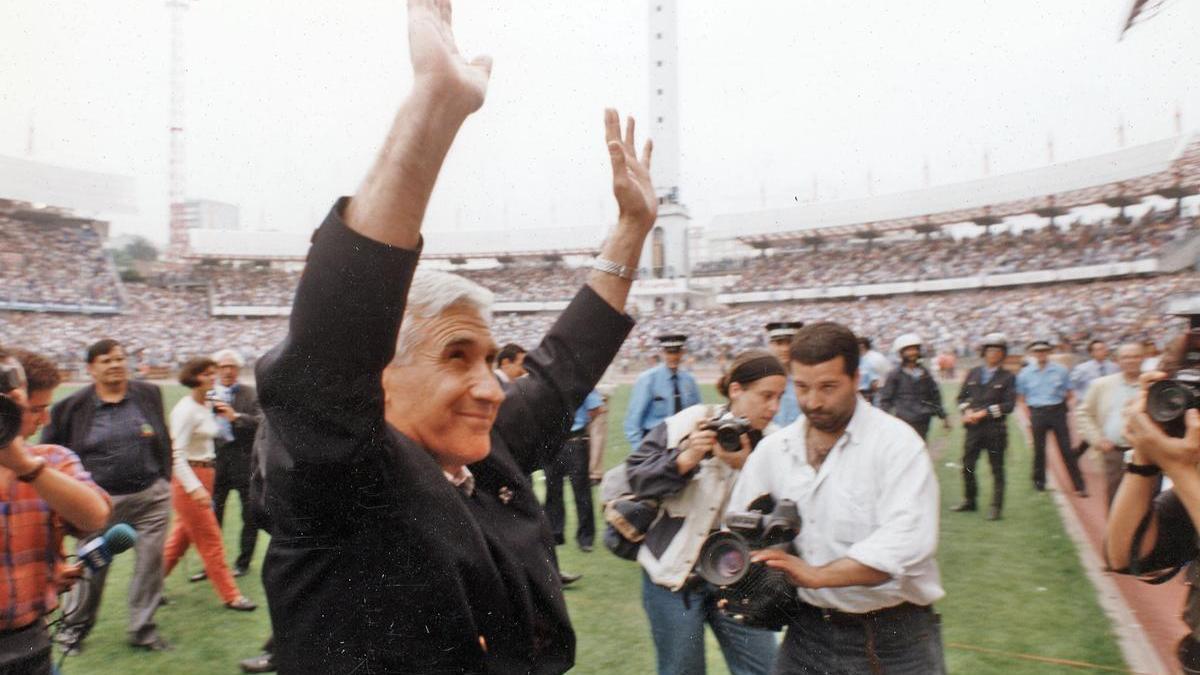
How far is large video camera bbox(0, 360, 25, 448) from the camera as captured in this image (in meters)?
2.25

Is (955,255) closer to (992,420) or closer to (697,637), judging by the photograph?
(992,420)

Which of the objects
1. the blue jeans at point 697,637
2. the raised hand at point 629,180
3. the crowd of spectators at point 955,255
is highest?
the crowd of spectators at point 955,255

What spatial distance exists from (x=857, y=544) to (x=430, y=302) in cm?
164

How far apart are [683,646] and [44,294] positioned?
151ft

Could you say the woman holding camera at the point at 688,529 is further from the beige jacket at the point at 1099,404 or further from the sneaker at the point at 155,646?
the beige jacket at the point at 1099,404

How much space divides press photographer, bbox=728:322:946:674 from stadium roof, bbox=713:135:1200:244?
29276 mm

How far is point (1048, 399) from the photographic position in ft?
29.8

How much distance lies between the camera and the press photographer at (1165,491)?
1.99m

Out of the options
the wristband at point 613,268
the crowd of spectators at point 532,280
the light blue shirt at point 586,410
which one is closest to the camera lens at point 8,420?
the wristband at point 613,268

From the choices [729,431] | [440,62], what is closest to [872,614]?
[729,431]

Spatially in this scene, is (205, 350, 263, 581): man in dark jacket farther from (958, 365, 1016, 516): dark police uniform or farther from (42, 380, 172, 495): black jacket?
(958, 365, 1016, 516): dark police uniform

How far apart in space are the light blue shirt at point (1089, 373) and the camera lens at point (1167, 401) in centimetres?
988

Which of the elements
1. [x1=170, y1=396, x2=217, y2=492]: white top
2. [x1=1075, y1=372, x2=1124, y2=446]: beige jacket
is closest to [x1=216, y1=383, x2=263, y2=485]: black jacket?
[x1=170, y1=396, x2=217, y2=492]: white top

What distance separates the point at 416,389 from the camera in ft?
4.12
